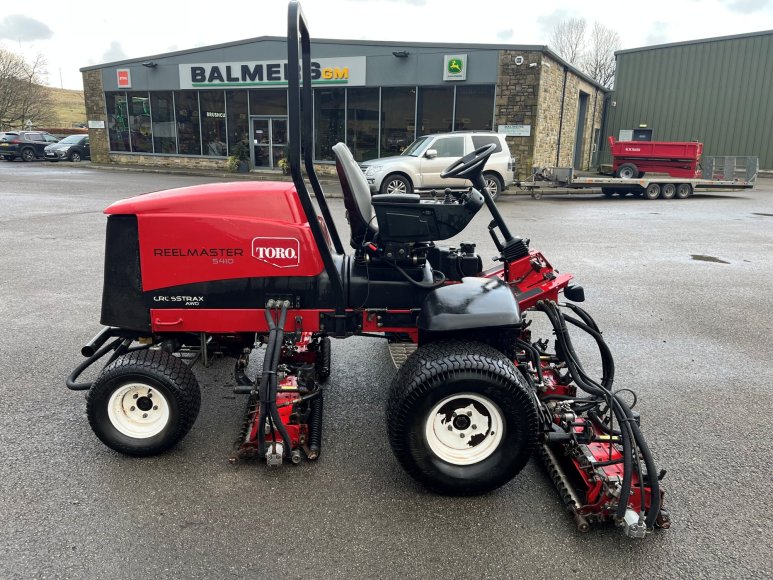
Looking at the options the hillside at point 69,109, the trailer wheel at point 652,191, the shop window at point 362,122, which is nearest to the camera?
the trailer wheel at point 652,191

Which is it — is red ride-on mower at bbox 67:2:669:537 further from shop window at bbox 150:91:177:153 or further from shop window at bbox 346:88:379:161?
shop window at bbox 150:91:177:153

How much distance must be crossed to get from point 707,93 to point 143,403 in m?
30.8

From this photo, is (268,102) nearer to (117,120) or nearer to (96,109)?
(117,120)

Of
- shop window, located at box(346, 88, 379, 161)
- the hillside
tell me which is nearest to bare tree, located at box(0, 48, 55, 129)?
the hillside

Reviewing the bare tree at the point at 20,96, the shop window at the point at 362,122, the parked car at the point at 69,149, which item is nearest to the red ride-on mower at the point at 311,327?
the shop window at the point at 362,122

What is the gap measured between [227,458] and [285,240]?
4.14 ft

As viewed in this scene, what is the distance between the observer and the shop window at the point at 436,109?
2059cm

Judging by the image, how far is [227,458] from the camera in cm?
330

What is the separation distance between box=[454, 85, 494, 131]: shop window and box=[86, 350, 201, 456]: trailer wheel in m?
18.7

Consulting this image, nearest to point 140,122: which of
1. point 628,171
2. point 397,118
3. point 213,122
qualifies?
point 213,122

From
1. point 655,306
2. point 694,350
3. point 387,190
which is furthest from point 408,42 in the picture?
point 694,350

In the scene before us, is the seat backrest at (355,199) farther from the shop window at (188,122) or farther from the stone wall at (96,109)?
the stone wall at (96,109)

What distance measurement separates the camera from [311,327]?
10.9 feet

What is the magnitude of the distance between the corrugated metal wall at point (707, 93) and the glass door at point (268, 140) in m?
17.5
